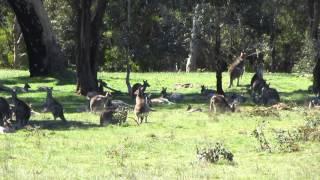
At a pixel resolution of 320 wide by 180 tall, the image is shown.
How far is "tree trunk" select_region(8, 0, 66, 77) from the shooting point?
40.8 m

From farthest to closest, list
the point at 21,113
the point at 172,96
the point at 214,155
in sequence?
the point at 172,96, the point at 21,113, the point at 214,155

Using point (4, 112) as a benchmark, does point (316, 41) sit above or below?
above

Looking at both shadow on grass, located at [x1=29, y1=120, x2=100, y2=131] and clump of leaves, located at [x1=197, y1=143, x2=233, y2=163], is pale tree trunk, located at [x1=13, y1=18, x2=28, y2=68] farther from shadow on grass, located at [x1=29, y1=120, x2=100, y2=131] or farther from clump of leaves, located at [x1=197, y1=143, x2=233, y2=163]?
clump of leaves, located at [x1=197, y1=143, x2=233, y2=163]

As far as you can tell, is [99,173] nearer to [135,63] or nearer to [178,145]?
[178,145]

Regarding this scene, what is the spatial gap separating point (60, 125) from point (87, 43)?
31.8 ft

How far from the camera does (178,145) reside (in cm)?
1859

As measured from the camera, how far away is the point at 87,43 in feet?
104

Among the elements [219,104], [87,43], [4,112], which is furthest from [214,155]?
[87,43]

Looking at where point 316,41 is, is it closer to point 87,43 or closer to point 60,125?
point 87,43

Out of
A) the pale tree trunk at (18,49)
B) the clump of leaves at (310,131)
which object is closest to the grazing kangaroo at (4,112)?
the clump of leaves at (310,131)

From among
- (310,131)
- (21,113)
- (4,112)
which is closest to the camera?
(310,131)

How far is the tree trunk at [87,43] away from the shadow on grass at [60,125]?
862cm

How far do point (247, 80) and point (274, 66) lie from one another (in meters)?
29.0

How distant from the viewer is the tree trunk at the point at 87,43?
102ft
